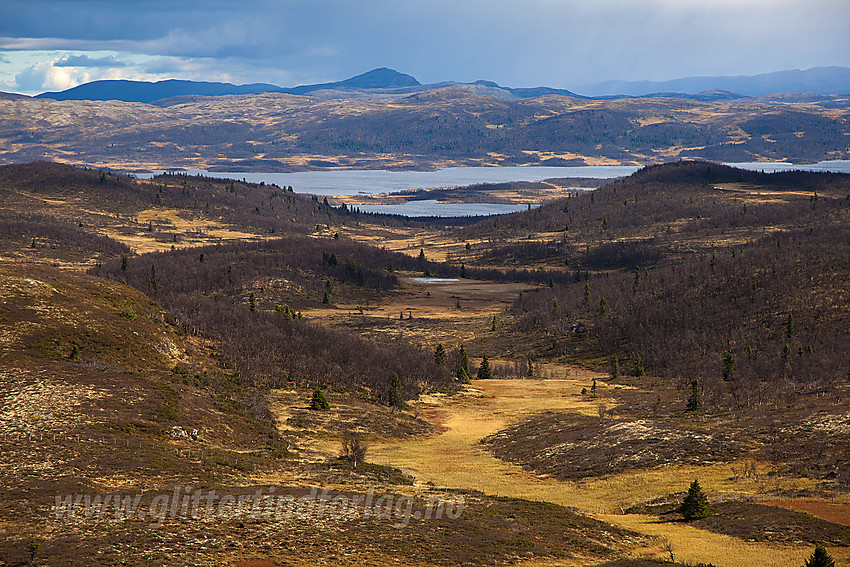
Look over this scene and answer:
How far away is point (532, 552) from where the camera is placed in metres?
35.0

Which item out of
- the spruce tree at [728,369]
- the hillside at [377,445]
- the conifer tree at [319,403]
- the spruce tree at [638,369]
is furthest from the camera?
the spruce tree at [638,369]

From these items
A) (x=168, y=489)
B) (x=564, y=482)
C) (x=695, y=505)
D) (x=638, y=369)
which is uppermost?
(x=168, y=489)

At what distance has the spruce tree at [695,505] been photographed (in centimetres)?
4166

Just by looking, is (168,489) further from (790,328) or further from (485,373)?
(790,328)

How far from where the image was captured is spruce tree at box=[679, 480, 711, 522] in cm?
4166

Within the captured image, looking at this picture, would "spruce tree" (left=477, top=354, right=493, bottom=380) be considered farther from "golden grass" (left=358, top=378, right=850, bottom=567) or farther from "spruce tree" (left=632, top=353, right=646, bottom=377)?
"golden grass" (left=358, top=378, right=850, bottom=567)

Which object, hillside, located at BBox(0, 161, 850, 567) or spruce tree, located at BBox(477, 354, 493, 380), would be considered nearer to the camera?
hillside, located at BBox(0, 161, 850, 567)

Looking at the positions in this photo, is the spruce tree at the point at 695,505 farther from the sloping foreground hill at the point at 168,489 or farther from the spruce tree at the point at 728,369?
the spruce tree at the point at 728,369

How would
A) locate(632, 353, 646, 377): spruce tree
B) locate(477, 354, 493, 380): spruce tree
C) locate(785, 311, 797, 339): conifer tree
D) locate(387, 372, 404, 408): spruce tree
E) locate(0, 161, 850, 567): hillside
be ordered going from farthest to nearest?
locate(477, 354, 493, 380): spruce tree
locate(785, 311, 797, 339): conifer tree
locate(632, 353, 646, 377): spruce tree
locate(387, 372, 404, 408): spruce tree
locate(0, 161, 850, 567): hillside

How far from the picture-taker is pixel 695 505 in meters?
41.9

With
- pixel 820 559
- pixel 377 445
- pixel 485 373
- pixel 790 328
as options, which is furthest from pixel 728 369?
pixel 820 559

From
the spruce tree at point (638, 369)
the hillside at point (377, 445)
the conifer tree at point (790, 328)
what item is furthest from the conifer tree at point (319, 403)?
the conifer tree at point (790, 328)

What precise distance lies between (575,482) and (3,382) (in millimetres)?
42073

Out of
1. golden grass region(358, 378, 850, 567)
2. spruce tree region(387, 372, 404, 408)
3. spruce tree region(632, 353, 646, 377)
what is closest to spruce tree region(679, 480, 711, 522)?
golden grass region(358, 378, 850, 567)
